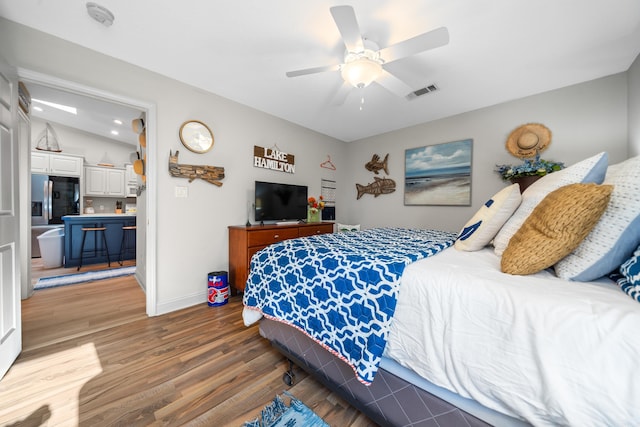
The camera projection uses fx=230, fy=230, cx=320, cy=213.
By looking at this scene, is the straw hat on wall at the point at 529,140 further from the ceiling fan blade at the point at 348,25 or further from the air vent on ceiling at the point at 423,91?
the ceiling fan blade at the point at 348,25

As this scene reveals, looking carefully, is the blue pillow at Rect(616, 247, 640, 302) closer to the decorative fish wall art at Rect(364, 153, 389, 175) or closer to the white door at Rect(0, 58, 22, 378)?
the white door at Rect(0, 58, 22, 378)

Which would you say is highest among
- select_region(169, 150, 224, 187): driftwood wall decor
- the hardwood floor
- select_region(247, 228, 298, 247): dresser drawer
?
select_region(169, 150, 224, 187): driftwood wall decor

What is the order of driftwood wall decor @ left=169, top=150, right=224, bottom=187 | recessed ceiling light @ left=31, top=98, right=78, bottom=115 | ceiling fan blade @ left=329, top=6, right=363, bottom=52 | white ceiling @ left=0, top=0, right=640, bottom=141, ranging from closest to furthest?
ceiling fan blade @ left=329, top=6, right=363, bottom=52, white ceiling @ left=0, top=0, right=640, bottom=141, driftwood wall decor @ left=169, top=150, right=224, bottom=187, recessed ceiling light @ left=31, top=98, right=78, bottom=115

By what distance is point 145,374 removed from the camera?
1.50m

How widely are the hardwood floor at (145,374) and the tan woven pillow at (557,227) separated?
3.68 ft

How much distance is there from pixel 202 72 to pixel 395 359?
113 inches

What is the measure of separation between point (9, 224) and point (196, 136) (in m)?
1.56

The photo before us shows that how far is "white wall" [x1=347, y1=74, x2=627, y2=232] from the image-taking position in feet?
7.55

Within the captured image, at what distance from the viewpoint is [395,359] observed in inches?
40.3

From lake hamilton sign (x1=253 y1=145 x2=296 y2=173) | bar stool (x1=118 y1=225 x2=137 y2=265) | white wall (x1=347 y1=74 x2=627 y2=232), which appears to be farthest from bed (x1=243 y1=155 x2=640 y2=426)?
bar stool (x1=118 y1=225 x2=137 y2=265)

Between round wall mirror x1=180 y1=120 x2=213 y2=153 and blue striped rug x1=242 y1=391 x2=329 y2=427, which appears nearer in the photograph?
blue striped rug x1=242 y1=391 x2=329 y2=427

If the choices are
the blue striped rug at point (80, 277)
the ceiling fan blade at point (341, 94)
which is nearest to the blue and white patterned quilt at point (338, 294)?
the ceiling fan blade at point (341, 94)

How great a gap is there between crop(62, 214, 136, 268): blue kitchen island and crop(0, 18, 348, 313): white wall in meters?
2.79

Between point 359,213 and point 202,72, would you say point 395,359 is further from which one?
point 359,213
